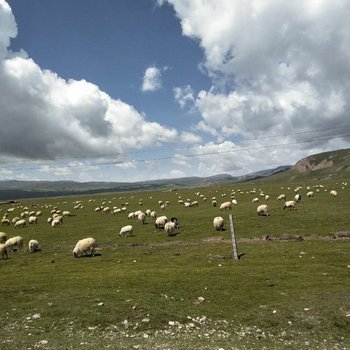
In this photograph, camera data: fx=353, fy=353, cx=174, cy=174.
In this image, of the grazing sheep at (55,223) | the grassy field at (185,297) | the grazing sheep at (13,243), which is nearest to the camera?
the grassy field at (185,297)

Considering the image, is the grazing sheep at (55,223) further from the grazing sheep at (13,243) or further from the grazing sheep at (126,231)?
the grazing sheep at (126,231)

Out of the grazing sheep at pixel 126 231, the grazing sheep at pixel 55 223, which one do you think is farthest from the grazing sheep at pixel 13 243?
the grazing sheep at pixel 55 223

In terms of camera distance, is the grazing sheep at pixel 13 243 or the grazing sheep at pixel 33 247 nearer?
the grazing sheep at pixel 33 247

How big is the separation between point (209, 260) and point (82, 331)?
588 inches

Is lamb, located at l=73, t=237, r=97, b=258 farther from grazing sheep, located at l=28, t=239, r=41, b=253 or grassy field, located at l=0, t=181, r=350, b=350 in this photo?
grazing sheep, located at l=28, t=239, r=41, b=253

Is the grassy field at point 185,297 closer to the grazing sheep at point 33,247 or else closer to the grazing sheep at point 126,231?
the grazing sheep at point 33,247

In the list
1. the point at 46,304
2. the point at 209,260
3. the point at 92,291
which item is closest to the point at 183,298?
the point at 92,291

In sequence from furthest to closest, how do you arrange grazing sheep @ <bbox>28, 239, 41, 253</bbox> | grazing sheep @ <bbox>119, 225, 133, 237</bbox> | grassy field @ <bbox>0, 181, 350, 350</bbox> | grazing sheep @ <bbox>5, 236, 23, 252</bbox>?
1. grazing sheep @ <bbox>119, 225, 133, 237</bbox>
2. grazing sheep @ <bbox>5, 236, 23, 252</bbox>
3. grazing sheep @ <bbox>28, 239, 41, 253</bbox>
4. grassy field @ <bbox>0, 181, 350, 350</bbox>

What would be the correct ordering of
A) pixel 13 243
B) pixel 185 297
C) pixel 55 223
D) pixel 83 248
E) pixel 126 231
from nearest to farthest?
pixel 185 297, pixel 83 248, pixel 13 243, pixel 126 231, pixel 55 223

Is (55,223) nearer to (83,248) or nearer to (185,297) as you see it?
(83,248)

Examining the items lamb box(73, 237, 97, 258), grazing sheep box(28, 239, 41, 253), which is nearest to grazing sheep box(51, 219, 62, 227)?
grazing sheep box(28, 239, 41, 253)

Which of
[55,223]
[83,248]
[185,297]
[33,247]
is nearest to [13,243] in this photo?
[33,247]

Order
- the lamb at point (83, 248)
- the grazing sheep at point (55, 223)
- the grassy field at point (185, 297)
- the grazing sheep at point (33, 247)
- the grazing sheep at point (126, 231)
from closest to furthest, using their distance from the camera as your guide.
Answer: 1. the grassy field at point (185, 297)
2. the lamb at point (83, 248)
3. the grazing sheep at point (33, 247)
4. the grazing sheep at point (126, 231)
5. the grazing sheep at point (55, 223)

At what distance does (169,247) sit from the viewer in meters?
36.8
